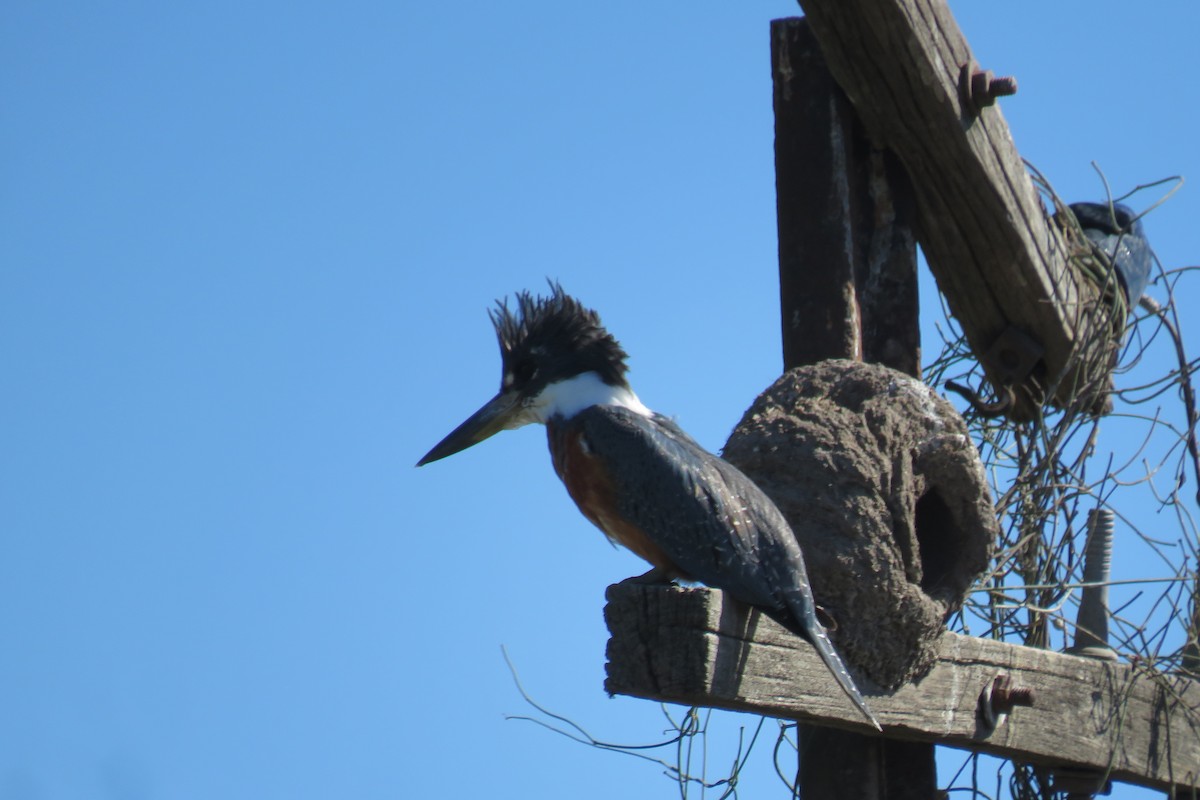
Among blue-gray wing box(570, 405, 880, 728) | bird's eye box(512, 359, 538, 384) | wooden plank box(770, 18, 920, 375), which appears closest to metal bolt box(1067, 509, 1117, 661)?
wooden plank box(770, 18, 920, 375)

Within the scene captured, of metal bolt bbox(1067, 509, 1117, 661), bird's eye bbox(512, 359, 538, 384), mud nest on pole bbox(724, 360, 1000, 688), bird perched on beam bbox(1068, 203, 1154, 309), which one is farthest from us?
bird perched on beam bbox(1068, 203, 1154, 309)

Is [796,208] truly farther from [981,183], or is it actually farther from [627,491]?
[627,491]

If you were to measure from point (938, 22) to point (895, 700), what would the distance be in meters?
1.73

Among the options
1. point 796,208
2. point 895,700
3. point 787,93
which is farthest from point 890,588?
point 787,93

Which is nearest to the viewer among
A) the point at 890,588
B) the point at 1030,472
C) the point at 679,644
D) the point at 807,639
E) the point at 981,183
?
the point at 679,644

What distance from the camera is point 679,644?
297 cm

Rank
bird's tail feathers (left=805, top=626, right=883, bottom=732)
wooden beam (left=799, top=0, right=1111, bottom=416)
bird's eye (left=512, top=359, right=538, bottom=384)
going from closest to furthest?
1. bird's tail feathers (left=805, top=626, right=883, bottom=732)
2. bird's eye (left=512, top=359, right=538, bottom=384)
3. wooden beam (left=799, top=0, right=1111, bottom=416)

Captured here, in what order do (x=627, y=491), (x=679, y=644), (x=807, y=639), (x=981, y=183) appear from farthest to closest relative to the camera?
(x=981, y=183), (x=627, y=491), (x=807, y=639), (x=679, y=644)

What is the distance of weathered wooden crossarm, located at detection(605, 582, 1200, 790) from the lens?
2984 mm

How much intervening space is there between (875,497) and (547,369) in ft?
2.73

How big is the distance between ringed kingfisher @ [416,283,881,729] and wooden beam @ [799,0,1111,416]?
102 cm

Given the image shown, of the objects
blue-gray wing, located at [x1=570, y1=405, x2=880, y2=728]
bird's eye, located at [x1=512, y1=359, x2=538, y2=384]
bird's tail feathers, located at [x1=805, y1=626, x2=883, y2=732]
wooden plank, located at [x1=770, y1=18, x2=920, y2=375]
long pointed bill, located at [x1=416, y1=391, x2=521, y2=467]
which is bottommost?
bird's tail feathers, located at [x1=805, y1=626, x2=883, y2=732]

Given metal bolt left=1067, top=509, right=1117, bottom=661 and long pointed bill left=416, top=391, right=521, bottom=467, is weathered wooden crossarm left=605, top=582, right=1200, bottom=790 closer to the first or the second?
metal bolt left=1067, top=509, right=1117, bottom=661

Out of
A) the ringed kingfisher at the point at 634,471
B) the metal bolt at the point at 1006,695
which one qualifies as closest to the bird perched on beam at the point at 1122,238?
the metal bolt at the point at 1006,695
